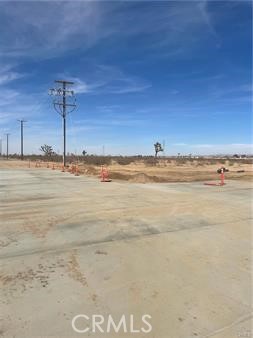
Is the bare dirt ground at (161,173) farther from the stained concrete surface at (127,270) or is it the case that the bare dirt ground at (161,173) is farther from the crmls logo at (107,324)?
the crmls logo at (107,324)

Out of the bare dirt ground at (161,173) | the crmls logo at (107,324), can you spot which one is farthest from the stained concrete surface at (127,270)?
the bare dirt ground at (161,173)

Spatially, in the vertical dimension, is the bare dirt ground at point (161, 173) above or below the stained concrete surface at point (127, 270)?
above

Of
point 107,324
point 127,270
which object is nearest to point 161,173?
point 127,270

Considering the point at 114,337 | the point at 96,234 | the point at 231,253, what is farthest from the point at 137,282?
the point at 96,234

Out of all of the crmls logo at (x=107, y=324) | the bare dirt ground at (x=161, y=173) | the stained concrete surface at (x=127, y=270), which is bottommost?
the crmls logo at (x=107, y=324)

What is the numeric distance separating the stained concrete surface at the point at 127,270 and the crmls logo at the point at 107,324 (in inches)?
2.1

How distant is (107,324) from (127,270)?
179 centimetres

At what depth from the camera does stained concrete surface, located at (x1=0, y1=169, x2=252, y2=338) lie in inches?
172

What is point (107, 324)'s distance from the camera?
14.0 ft

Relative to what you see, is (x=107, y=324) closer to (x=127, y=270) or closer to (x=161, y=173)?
(x=127, y=270)

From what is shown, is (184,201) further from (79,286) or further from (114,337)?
(114,337)

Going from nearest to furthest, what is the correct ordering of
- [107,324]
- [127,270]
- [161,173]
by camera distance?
1. [107,324]
2. [127,270]
3. [161,173]

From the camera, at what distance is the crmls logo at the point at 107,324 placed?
4.15 m

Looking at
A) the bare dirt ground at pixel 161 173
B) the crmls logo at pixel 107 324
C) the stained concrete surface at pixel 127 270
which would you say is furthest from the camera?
the bare dirt ground at pixel 161 173
